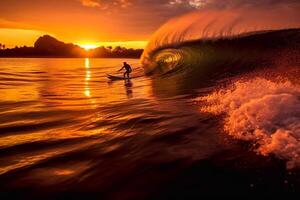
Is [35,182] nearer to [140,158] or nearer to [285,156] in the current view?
[140,158]

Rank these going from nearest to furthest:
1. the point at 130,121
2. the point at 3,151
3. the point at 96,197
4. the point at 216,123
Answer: the point at 96,197 < the point at 3,151 < the point at 216,123 < the point at 130,121

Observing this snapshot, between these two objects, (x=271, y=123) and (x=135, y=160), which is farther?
(x=271, y=123)

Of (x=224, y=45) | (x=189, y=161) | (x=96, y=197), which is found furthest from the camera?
(x=224, y=45)

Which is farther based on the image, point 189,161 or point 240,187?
point 189,161

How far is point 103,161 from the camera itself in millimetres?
4418

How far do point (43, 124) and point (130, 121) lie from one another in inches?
85.1

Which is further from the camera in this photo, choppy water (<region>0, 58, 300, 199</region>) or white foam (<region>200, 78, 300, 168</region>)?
white foam (<region>200, 78, 300, 168</region>)

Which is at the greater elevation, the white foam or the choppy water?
the white foam

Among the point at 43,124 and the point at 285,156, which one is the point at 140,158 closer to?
the point at 285,156

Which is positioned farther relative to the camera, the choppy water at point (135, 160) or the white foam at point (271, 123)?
the white foam at point (271, 123)

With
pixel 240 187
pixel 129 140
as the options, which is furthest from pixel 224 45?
pixel 240 187

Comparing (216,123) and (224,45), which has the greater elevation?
(224,45)

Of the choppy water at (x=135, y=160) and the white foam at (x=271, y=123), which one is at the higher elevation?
the white foam at (x=271, y=123)

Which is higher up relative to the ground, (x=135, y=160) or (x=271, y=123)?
(x=271, y=123)
